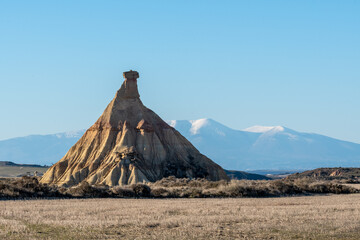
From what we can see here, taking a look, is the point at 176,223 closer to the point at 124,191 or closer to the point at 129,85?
the point at 124,191

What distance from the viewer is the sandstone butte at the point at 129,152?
85.7m

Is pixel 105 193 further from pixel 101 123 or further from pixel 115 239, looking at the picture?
pixel 101 123

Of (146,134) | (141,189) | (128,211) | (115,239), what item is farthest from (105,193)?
(146,134)

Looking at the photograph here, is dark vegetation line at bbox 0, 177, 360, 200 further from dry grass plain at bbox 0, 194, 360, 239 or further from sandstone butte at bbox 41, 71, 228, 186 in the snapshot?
sandstone butte at bbox 41, 71, 228, 186

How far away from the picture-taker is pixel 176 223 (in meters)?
29.0

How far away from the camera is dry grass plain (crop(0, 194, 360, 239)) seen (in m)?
25.7

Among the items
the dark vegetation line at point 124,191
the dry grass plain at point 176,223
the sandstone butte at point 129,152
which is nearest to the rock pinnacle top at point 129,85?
the sandstone butte at point 129,152

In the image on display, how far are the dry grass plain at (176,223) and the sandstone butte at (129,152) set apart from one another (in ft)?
154

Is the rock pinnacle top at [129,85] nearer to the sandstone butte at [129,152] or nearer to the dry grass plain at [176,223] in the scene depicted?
the sandstone butte at [129,152]

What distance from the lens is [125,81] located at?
98.4 meters

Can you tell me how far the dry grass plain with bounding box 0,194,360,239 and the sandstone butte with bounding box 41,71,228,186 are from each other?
46806mm

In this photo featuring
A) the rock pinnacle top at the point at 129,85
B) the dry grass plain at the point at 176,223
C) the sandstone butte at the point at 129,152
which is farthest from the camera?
the rock pinnacle top at the point at 129,85

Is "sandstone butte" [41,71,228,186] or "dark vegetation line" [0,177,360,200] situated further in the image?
"sandstone butte" [41,71,228,186]

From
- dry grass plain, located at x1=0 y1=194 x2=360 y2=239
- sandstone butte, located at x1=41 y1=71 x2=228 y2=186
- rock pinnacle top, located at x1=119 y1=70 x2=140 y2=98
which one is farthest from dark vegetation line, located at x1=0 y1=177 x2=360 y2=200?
rock pinnacle top, located at x1=119 y1=70 x2=140 y2=98
